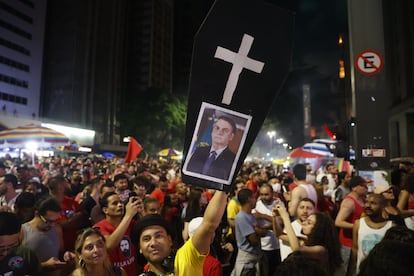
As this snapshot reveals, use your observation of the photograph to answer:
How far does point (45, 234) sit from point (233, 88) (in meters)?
3.16

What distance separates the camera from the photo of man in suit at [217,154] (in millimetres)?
2143

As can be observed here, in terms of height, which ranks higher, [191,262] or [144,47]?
[144,47]

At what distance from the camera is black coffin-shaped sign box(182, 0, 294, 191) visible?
210 cm

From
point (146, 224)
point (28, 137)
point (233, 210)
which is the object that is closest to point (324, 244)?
point (146, 224)

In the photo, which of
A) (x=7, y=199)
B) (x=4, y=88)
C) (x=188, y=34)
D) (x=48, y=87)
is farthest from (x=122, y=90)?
(x=7, y=199)

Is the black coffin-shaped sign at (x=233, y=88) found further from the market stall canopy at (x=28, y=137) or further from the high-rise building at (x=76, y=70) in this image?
the high-rise building at (x=76, y=70)

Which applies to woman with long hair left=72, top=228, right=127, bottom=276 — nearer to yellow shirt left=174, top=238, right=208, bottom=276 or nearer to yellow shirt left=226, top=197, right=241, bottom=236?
yellow shirt left=174, top=238, right=208, bottom=276

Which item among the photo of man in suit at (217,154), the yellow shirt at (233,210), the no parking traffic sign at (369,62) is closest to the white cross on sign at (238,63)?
the photo of man in suit at (217,154)

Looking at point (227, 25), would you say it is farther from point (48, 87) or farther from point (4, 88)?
point (48, 87)

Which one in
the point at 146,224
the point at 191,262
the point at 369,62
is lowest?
the point at 191,262

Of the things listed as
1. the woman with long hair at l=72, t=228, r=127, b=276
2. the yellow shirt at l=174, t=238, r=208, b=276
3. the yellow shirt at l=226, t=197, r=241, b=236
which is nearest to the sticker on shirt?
the woman with long hair at l=72, t=228, r=127, b=276

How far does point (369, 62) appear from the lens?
7.38 m

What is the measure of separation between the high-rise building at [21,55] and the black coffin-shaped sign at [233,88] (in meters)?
52.6

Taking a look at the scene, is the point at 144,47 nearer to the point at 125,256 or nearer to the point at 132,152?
the point at 132,152
